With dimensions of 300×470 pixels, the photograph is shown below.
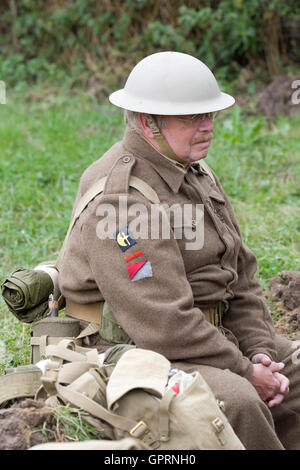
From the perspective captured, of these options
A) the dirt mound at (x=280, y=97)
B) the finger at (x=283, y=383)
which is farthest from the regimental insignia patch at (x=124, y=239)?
the dirt mound at (x=280, y=97)

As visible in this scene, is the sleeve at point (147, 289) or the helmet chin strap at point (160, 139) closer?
the sleeve at point (147, 289)

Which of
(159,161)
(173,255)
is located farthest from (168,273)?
(159,161)

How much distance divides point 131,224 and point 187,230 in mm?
305

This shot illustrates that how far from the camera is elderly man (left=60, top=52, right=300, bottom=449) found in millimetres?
2865

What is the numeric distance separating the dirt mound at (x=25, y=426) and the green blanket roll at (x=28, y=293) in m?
0.69

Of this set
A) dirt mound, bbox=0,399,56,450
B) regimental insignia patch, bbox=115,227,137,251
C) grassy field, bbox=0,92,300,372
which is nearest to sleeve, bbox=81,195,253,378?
regimental insignia patch, bbox=115,227,137,251

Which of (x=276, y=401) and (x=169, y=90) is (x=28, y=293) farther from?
(x=276, y=401)

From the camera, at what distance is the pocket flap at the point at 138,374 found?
2.54 metres

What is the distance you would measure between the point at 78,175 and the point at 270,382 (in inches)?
153

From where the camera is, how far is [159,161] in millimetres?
3102

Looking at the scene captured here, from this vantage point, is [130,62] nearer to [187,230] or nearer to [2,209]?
[2,209]

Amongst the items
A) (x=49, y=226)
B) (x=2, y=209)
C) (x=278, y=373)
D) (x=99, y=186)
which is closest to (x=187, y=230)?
(x=99, y=186)

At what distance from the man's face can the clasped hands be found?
1.00 m

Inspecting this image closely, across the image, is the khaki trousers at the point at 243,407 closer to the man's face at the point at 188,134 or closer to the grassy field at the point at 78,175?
the man's face at the point at 188,134
